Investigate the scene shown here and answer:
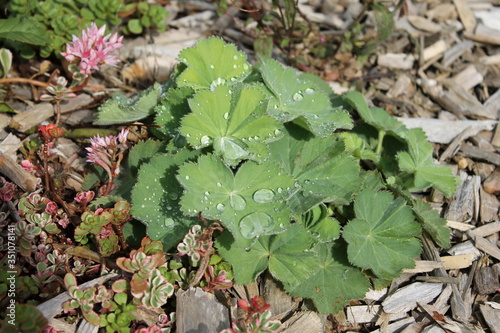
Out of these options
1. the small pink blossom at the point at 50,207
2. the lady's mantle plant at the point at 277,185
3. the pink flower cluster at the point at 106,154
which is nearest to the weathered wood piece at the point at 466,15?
the lady's mantle plant at the point at 277,185

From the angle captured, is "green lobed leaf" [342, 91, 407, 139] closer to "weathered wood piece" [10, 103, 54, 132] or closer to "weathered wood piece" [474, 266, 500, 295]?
"weathered wood piece" [474, 266, 500, 295]

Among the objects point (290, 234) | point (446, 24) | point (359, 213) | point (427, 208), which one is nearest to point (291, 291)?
point (290, 234)

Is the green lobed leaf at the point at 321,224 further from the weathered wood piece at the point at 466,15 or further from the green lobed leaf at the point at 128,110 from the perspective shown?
the weathered wood piece at the point at 466,15

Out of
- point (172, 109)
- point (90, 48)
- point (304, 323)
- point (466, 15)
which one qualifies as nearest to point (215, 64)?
point (172, 109)

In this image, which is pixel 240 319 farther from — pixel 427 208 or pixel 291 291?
pixel 427 208

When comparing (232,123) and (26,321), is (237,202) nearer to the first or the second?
(232,123)

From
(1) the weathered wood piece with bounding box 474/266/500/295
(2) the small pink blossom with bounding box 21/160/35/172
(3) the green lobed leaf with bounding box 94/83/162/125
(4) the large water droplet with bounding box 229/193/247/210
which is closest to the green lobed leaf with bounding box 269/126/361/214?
(4) the large water droplet with bounding box 229/193/247/210
